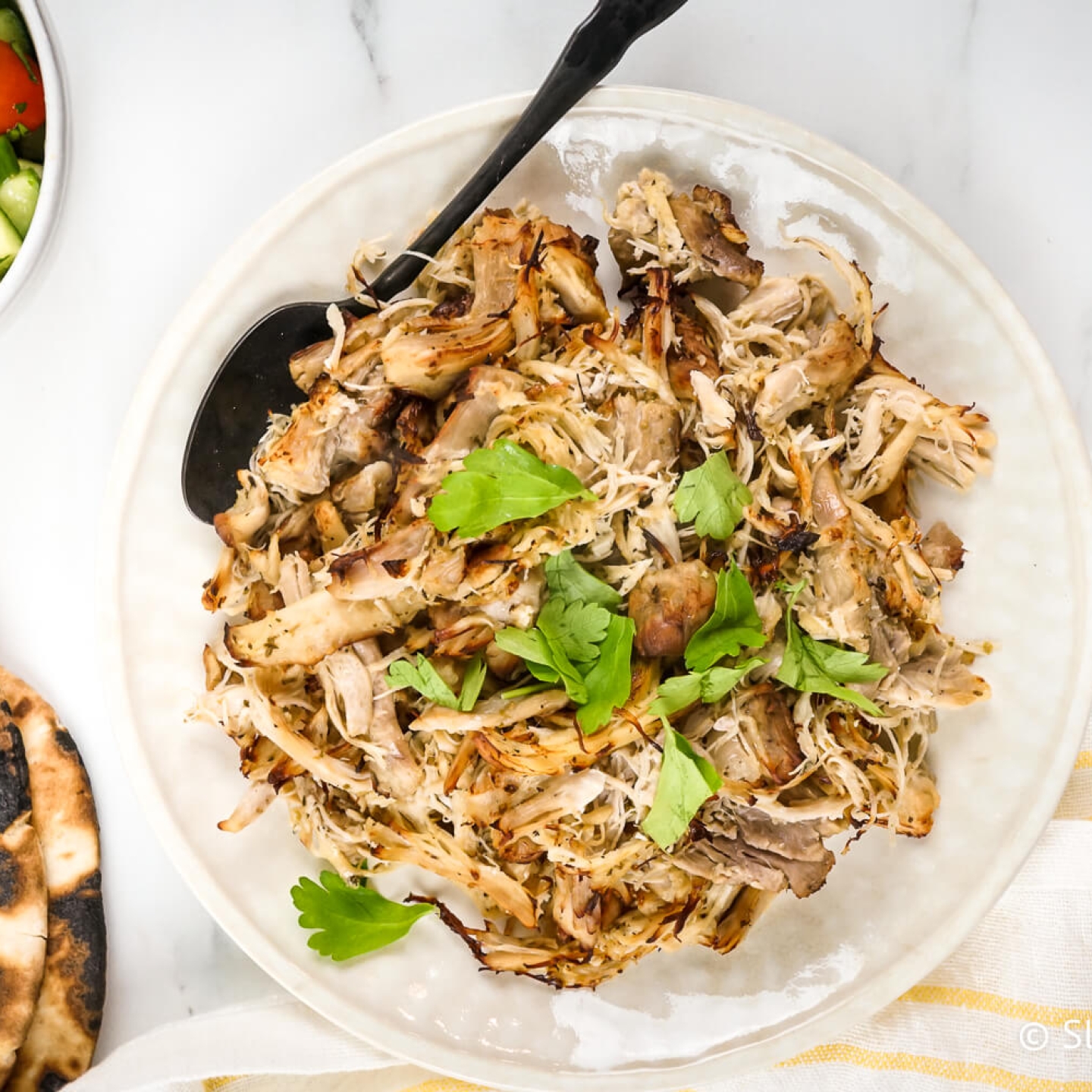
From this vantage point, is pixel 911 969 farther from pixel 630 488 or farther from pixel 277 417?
pixel 277 417

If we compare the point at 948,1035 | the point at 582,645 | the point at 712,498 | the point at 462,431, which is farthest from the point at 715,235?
the point at 948,1035

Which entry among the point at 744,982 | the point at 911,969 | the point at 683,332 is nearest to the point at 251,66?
the point at 683,332

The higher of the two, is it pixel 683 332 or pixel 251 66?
pixel 251 66

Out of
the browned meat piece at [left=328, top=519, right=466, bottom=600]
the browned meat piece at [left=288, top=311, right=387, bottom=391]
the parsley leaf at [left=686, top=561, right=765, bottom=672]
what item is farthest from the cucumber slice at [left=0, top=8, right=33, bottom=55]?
the parsley leaf at [left=686, top=561, right=765, bottom=672]

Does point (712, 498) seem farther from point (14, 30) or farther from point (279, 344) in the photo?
point (14, 30)

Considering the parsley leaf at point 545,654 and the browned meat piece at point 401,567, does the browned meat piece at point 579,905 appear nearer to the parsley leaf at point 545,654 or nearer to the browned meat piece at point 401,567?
the parsley leaf at point 545,654

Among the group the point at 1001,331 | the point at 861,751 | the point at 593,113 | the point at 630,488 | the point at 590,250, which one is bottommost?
the point at 861,751
